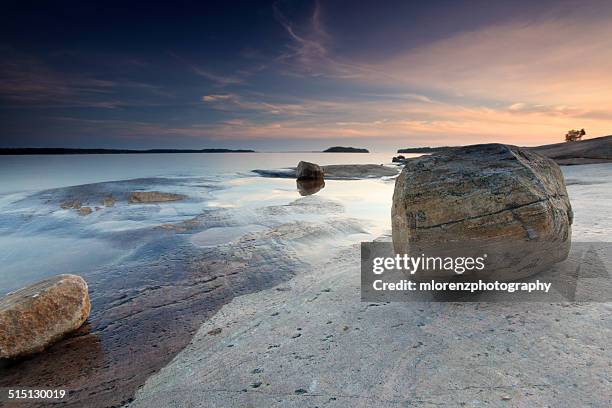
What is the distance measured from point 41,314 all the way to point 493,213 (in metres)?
5.96

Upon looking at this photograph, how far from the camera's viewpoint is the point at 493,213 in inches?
169

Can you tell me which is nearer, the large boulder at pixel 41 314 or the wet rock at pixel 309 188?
the large boulder at pixel 41 314

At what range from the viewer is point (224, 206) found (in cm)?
1664

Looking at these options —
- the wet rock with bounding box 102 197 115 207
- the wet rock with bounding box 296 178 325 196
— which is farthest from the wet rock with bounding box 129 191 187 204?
the wet rock with bounding box 296 178 325 196

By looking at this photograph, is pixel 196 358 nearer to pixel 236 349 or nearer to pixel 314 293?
pixel 236 349

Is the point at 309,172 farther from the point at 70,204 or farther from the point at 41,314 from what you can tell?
the point at 41,314

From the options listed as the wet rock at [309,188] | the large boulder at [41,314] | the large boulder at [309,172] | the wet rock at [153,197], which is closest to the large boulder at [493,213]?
the large boulder at [41,314]

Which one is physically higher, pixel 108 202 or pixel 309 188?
pixel 309 188

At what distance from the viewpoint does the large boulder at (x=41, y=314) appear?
4.47 meters

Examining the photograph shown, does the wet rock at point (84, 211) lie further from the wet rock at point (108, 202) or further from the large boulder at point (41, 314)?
the large boulder at point (41, 314)

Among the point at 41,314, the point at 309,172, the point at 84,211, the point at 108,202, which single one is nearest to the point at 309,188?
the point at 309,172

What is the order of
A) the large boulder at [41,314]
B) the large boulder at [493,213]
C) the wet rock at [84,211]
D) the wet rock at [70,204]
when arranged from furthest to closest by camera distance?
the wet rock at [70,204] → the wet rock at [84,211] → the large boulder at [41,314] → the large boulder at [493,213]

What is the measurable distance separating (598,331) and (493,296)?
1.12 metres

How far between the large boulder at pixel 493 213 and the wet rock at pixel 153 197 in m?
16.8
